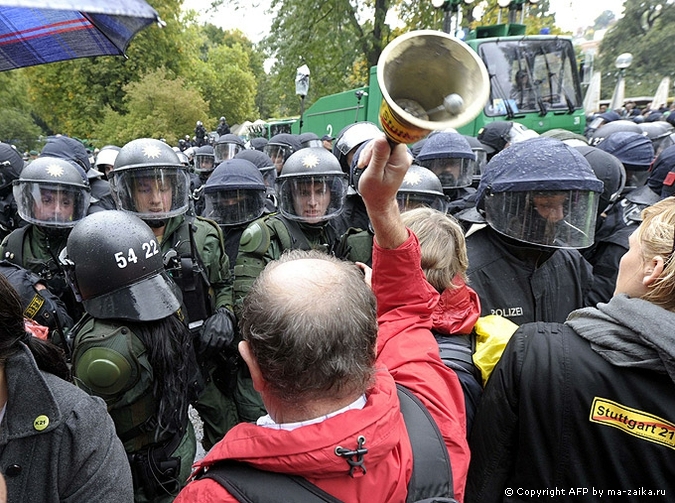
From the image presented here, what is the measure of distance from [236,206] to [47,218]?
148 centimetres

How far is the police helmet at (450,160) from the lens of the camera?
15.3 ft

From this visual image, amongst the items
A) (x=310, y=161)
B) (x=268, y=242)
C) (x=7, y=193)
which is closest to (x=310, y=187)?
(x=310, y=161)

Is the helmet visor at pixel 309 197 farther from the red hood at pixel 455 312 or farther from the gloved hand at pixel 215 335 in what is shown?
the red hood at pixel 455 312

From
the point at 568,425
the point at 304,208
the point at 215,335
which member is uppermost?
the point at 304,208

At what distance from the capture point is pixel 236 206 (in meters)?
4.12

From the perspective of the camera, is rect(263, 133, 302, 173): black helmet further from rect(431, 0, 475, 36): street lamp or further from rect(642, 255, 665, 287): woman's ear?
rect(642, 255, 665, 287): woman's ear

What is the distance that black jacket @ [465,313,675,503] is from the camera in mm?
1152

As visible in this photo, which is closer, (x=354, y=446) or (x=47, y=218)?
(x=354, y=446)

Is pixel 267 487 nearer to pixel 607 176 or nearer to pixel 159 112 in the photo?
pixel 607 176

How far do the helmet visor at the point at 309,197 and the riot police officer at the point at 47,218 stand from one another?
1525 mm

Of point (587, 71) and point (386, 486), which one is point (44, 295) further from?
point (587, 71)

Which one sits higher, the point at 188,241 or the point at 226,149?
the point at 226,149

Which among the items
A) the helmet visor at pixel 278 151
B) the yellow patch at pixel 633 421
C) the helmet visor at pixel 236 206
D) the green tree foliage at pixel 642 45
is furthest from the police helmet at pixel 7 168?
the green tree foliage at pixel 642 45

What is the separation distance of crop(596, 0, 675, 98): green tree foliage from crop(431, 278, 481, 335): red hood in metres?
37.0
